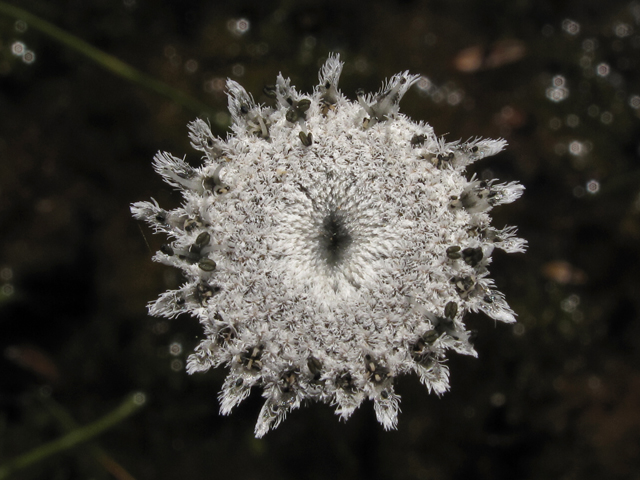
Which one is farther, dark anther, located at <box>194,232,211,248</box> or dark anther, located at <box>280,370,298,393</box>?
dark anther, located at <box>280,370,298,393</box>

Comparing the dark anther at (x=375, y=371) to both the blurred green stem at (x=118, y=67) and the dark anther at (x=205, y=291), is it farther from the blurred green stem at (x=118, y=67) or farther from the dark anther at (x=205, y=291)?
the blurred green stem at (x=118, y=67)

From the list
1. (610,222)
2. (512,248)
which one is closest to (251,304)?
(512,248)

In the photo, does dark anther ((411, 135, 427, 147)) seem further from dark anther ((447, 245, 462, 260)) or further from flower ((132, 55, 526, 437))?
dark anther ((447, 245, 462, 260))

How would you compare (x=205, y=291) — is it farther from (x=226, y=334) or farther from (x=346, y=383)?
(x=346, y=383)

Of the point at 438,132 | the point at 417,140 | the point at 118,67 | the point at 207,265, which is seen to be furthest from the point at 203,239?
the point at 438,132

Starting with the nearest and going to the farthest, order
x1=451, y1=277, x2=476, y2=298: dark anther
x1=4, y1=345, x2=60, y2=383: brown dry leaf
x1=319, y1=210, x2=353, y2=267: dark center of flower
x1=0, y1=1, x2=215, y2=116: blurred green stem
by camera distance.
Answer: x1=319, y1=210, x2=353, y2=267: dark center of flower < x1=451, y1=277, x2=476, y2=298: dark anther < x1=0, y1=1, x2=215, y2=116: blurred green stem < x1=4, y1=345, x2=60, y2=383: brown dry leaf

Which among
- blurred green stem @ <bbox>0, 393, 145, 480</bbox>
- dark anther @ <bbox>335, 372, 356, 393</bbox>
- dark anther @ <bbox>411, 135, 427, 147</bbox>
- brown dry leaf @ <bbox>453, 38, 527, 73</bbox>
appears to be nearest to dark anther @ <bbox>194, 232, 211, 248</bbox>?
dark anther @ <bbox>335, 372, 356, 393</bbox>
